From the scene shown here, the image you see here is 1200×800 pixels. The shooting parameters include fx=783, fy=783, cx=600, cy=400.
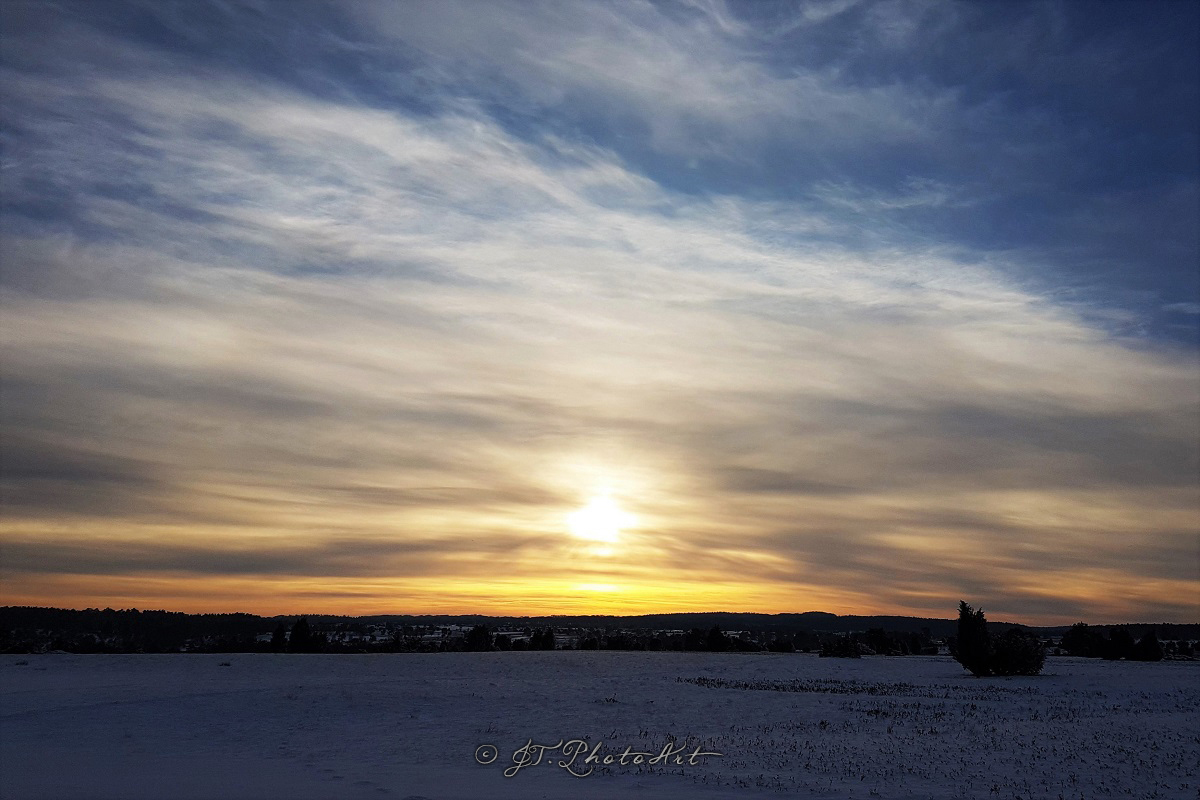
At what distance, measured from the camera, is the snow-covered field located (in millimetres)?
→ 20406

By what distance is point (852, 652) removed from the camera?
89.4 meters

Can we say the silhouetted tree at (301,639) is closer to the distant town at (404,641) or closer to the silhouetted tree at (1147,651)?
the distant town at (404,641)

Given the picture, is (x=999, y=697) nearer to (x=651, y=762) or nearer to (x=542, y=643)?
(x=651, y=762)

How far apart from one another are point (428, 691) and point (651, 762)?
817 inches

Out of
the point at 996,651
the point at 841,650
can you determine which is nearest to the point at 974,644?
the point at 996,651

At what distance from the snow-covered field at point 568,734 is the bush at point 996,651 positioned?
211 inches

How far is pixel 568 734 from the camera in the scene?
29.3 meters

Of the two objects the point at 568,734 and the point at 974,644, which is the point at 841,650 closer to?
the point at 974,644

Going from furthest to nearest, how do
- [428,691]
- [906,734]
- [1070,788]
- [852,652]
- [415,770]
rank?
1. [852,652]
2. [428,691]
3. [906,734]
4. [415,770]
5. [1070,788]

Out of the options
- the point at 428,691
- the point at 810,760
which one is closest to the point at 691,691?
the point at 428,691

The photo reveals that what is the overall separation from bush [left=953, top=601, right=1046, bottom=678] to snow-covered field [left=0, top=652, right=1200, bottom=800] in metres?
5.37
